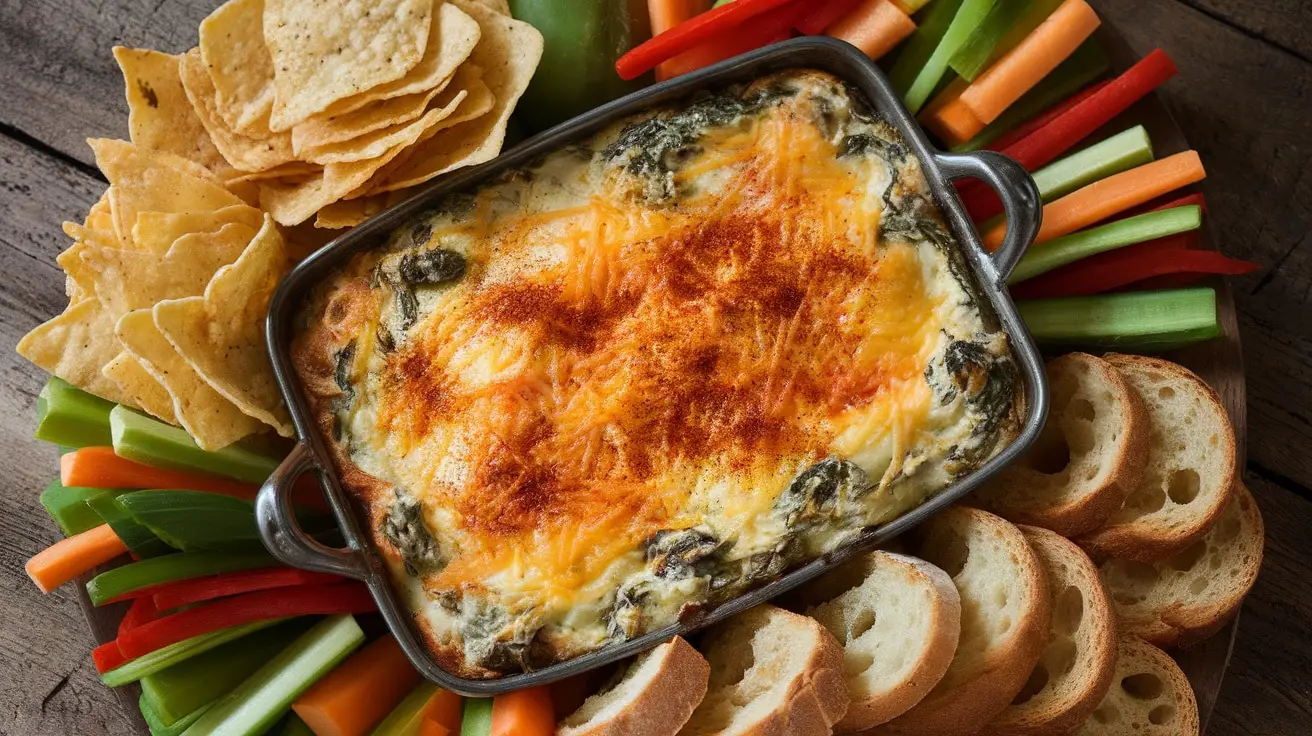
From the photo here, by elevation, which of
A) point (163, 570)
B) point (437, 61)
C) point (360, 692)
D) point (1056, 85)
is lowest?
point (360, 692)

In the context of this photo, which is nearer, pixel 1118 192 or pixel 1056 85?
pixel 1118 192

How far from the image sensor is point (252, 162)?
2707 mm

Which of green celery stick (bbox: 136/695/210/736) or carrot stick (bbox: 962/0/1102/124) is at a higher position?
carrot stick (bbox: 962/0/1102/124)

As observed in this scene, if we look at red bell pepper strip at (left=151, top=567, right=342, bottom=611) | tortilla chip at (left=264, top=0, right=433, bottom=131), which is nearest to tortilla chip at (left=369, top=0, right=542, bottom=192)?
tortilla chip at (left=264, top=0, right=433, bottom=131)

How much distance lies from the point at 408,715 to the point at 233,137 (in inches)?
60.2

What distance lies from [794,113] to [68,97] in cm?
213

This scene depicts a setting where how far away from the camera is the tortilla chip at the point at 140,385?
8.35 ft

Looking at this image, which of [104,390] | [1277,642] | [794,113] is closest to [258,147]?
[104,390]

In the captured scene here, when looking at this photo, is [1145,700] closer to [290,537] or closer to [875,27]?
[875,27]

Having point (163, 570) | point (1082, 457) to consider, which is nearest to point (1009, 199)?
point (1082, 457)

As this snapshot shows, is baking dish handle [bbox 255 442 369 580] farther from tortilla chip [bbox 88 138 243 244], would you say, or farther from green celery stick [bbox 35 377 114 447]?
tortilla chip [bbox 88 138 243 244]

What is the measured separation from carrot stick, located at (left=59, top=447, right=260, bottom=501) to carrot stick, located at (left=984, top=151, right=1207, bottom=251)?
217 cm

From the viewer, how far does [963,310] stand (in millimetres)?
2541

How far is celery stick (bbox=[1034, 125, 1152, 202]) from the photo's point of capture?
278cm
